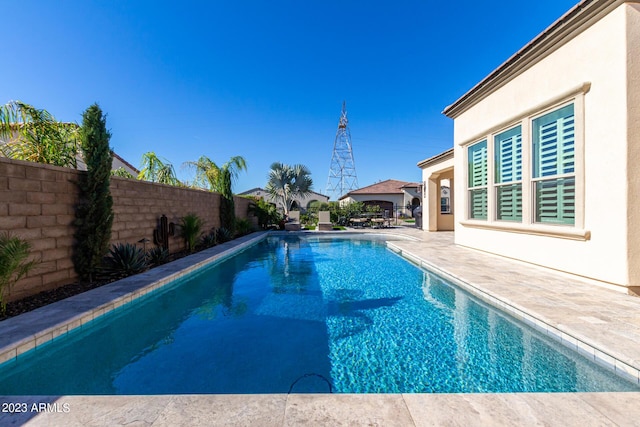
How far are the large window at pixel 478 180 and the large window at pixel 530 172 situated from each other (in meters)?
0.03

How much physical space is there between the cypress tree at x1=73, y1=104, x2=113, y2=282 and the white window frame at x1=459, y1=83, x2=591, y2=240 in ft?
31.5

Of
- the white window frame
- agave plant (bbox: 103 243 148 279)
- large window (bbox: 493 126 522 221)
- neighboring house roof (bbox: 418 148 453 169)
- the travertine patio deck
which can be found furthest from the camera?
neighboring house roof (bbox: 418 148 453 169)

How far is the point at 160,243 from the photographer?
8.69 metres

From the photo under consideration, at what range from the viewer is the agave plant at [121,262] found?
6039 mm

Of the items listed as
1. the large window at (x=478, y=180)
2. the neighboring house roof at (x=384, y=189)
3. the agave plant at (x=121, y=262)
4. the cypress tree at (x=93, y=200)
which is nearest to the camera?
the cypress tree at (x=93, y=200)

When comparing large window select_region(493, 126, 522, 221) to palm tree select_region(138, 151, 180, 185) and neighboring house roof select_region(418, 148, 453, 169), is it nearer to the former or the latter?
neighboring house roof select_region(418, 148, 453, 169)

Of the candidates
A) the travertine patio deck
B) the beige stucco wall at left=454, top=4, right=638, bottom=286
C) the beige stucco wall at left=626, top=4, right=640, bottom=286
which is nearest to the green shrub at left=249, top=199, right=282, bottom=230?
the beige stucco wall at left=454, top=4, right=638, bottom=286

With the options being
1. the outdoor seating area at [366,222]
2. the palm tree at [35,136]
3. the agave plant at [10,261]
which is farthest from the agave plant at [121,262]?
the outdoor seating area at [366,222]

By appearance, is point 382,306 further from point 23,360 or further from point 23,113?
point 23,113

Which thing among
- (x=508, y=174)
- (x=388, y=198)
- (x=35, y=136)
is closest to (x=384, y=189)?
(x=388, y=198)

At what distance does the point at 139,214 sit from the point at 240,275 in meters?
3.44

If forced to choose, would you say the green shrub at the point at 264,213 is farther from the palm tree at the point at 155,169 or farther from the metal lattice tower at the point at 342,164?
the metal lattice tower at the point at 342,164

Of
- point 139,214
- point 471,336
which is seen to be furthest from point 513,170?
point 139,214

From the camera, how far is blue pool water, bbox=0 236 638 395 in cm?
285
